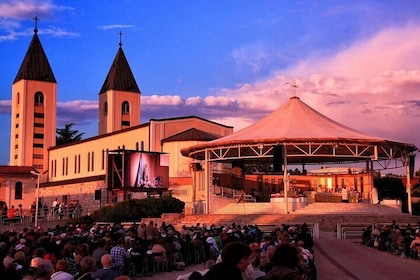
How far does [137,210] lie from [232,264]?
34.0 m

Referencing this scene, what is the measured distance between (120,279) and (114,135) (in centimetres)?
4814

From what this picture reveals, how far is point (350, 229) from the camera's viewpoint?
29.8 m

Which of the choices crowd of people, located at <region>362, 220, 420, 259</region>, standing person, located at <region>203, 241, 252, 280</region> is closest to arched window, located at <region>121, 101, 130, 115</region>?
crowd of people, located at <region>362, 220, 420, 259</region>

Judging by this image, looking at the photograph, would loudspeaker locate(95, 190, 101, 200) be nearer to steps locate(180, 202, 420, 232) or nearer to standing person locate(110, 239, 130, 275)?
steps locate(180, 202, 420, 232)

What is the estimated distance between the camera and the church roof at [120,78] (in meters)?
70.2

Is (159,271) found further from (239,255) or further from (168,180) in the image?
(168,180)

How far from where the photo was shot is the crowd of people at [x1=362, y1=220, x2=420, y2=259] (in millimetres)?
21938

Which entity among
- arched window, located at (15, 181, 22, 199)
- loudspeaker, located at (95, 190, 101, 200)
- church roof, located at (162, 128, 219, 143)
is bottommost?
loudspeaker, located at (95, 190, 101, 200)

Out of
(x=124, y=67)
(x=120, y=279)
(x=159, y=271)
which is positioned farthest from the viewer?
(x=124, y=67)

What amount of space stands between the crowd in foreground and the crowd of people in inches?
165

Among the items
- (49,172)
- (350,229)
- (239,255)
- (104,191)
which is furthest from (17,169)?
(239,255)

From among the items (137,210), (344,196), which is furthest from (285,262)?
(137,210)

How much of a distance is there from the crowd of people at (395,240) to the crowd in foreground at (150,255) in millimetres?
4181

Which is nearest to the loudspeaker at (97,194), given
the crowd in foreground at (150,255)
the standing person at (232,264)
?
the crowd in foreground at (150,255)
